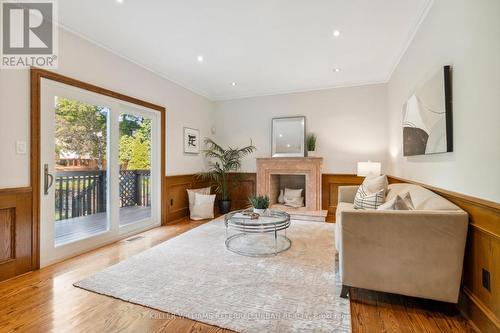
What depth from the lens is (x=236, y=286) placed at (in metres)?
2.09

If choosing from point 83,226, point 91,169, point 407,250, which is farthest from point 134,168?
point 407,250

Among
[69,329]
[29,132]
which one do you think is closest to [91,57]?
[29,132]

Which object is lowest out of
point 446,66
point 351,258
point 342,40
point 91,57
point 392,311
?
point 392,311

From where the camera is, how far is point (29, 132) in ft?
7.98

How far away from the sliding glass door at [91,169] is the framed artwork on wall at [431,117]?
373 cm

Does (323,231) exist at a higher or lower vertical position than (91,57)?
lower

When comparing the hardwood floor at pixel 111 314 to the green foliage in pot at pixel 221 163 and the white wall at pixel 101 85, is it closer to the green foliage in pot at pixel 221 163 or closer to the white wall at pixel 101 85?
the white wall at pixel 101 85

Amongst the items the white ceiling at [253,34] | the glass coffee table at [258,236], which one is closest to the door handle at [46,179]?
the white ceiling at [253,34]

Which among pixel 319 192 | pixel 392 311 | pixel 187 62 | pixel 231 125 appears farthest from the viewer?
pixel 231 125

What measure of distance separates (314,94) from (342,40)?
199 cm

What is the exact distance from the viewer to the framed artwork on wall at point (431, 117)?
196 centimetres

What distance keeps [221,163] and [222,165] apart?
0.24 ft

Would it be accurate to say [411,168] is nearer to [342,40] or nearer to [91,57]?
[342,40]

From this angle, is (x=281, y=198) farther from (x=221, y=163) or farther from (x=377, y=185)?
(x=377, y=185)
